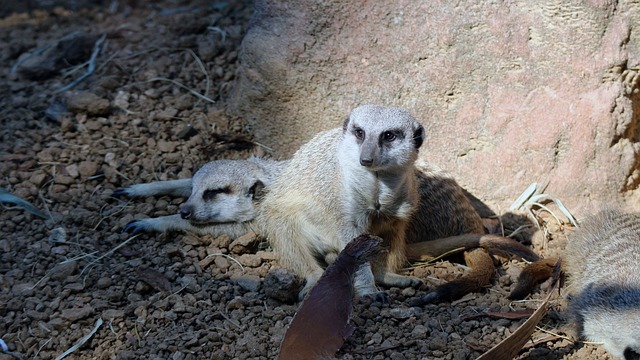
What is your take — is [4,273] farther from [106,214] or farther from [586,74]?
[586,74]

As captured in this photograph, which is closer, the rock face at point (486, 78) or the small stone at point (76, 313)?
the small stone at point (76, 313)

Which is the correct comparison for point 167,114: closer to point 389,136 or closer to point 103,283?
point 103,283

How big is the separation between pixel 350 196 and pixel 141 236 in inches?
34.2

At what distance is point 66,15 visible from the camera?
451 centimetres

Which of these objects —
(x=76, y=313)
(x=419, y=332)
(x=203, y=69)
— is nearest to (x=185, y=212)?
(x=76, y=313)

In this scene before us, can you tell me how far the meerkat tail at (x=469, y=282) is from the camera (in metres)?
2.65

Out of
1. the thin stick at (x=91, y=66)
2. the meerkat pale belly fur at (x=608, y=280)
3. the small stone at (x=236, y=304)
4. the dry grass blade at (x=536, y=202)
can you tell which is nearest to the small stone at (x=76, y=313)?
the small stone at (x=236, y=304)

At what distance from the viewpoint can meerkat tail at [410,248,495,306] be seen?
2652 millimetres

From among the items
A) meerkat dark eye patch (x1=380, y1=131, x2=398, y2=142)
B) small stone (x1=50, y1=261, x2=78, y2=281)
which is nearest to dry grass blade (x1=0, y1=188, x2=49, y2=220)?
small stone (x1=50, y1=261, x2=78, y2=281)

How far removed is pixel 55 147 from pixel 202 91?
28.5 inches

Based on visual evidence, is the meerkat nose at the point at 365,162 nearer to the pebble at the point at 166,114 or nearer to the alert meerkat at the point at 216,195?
the alert meerkat at the point at 216,195

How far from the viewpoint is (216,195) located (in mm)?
3172

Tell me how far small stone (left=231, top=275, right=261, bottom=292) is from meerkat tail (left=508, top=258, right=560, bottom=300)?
0.90 meters

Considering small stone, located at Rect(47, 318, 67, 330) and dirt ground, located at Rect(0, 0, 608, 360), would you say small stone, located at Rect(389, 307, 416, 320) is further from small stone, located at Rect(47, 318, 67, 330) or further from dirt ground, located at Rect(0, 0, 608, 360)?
small stone, located at Rect(47, 318, 67, 330)
